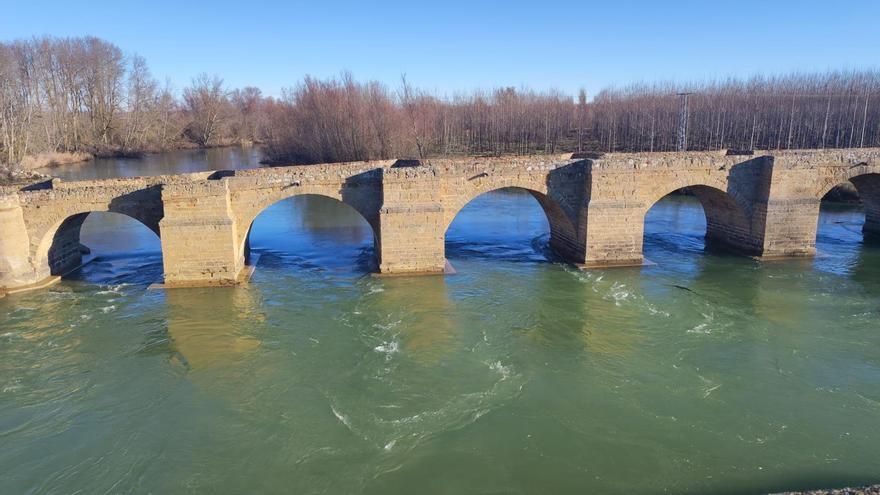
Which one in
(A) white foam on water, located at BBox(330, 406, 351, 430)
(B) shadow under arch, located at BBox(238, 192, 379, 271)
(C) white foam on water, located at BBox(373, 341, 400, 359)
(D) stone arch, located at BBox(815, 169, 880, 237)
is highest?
(D) stone arch, located at BBox(815, 169, 880, 237)

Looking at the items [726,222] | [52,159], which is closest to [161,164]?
[52,159]

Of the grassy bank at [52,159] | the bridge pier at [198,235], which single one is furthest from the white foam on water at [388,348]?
the grassy bank at [52,159]

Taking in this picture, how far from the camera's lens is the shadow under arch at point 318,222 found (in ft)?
70.1

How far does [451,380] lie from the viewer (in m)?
11.9

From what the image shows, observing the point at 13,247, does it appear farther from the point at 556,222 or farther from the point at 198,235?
the point at 556,222

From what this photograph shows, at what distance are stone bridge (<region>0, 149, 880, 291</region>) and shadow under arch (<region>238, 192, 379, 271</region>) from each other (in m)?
1.30

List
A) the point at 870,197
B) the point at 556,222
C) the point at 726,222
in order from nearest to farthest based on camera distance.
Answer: the point at 556,222 < the point at 726,222 < the point at 870,197

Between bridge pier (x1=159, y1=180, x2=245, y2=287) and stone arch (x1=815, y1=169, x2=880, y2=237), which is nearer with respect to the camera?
bridge pier (x1=159, y1=180, x2=245, y2=287)

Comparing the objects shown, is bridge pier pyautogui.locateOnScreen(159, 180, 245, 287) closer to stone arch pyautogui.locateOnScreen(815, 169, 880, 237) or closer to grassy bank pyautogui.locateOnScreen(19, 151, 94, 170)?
stone arch pyautogui.locateOnScreen(815, 169, 880, 237)

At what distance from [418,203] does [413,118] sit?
28.4m

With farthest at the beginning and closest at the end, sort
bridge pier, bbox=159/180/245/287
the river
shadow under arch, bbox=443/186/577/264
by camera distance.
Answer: shadow under arch, bbox=443/186/577/264, bridge pier, bbox=159/180/245/287, the river

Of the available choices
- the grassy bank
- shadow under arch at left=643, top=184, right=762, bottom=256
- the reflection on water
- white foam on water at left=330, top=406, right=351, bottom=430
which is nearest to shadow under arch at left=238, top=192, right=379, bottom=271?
white foam on water at left=330, top=406, right=351, bottom=430

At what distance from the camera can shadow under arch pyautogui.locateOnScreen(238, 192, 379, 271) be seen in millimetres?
21375

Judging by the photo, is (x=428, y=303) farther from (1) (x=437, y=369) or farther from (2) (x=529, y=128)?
(2) (x=529, y=128)
